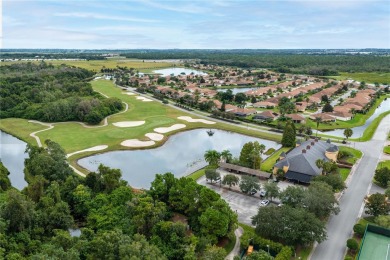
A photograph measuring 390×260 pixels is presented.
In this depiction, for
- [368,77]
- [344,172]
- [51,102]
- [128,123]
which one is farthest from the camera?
[368,77]

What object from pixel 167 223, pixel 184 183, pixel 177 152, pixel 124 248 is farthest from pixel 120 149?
pixel 124 248

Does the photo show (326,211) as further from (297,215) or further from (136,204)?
(136,204)

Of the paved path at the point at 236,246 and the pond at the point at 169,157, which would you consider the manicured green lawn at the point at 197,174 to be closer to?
the pond at the point at 169,157

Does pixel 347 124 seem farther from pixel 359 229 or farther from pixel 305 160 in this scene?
pixel 359 229

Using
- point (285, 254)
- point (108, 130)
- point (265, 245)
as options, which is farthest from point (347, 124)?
point (285, 254)

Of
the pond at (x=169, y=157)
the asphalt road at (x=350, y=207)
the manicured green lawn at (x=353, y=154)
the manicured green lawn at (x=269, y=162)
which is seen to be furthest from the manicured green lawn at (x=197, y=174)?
the manicured green lawn at (x=353, y=154)

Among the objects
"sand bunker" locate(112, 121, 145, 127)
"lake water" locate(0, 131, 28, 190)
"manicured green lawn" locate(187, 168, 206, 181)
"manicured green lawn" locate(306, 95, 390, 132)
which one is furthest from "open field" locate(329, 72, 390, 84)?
"lake water" locate(0, 131, 28, 190)
